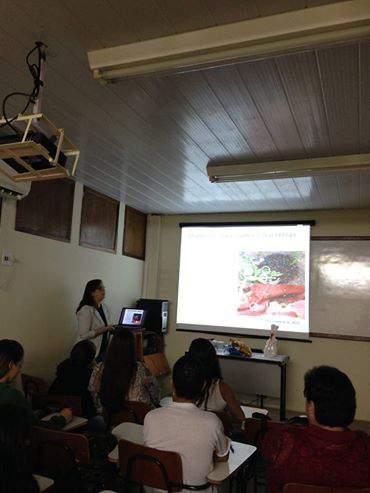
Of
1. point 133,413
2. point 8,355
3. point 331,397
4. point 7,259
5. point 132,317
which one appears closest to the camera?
point 331,397

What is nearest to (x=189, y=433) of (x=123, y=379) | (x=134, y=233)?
(x=123, y=379)

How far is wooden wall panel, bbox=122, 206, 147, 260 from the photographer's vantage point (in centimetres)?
570

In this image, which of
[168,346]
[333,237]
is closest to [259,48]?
[333,237]

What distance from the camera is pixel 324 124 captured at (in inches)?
111

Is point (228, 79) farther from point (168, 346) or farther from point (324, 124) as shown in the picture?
point (168, 346)

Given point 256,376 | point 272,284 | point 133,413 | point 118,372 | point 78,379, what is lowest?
point 256,376

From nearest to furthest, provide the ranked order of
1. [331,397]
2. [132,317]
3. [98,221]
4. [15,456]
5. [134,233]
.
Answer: [15,456]
[331,397]
[98,221]
[132,317]
[134,233]

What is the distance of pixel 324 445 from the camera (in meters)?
1.51

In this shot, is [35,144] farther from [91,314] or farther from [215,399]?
[91,314]

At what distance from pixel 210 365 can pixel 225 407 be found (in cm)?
28

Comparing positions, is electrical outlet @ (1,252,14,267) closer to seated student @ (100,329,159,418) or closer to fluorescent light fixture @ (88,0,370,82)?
seated student @ (100,329,159,418)

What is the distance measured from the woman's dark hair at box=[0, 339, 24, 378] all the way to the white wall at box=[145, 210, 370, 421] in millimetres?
3735

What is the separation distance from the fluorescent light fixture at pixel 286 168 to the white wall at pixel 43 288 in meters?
1.74

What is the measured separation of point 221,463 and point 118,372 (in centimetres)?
123
